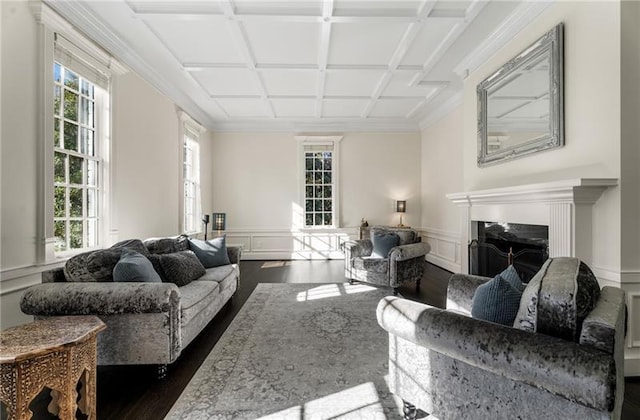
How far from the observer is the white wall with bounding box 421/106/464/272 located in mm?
5141

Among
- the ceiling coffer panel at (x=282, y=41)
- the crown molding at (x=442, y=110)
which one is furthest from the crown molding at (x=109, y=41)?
the crown molding at (x=442, y=110)

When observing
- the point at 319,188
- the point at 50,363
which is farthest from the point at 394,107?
the point at 50,363

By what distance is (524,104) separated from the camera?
2.95 meters

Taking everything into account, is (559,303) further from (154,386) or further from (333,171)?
(333,171)

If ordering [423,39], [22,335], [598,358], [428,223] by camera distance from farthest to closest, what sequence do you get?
[428,223] → [423,39] → [22,335] → [598,358]

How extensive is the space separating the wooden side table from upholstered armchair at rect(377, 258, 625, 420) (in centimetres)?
164

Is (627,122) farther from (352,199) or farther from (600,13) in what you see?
(352,199)

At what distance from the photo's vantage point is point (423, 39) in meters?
3.38

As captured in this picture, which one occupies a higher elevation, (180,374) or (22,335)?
(22,335)

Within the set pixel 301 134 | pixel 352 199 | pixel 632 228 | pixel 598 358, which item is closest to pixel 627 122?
pixel 632 228

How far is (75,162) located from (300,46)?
8.81 feet

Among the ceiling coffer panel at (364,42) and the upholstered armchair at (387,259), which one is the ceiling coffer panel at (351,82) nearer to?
the ceiling coffer panel at (364,42)

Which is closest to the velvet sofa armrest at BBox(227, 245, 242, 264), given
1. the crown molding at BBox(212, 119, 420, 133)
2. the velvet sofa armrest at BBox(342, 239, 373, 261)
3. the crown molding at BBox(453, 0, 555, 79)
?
the velvet sofa armrest at BBox(342, 239, 373, 261)

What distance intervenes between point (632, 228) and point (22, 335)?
3.76 meters
